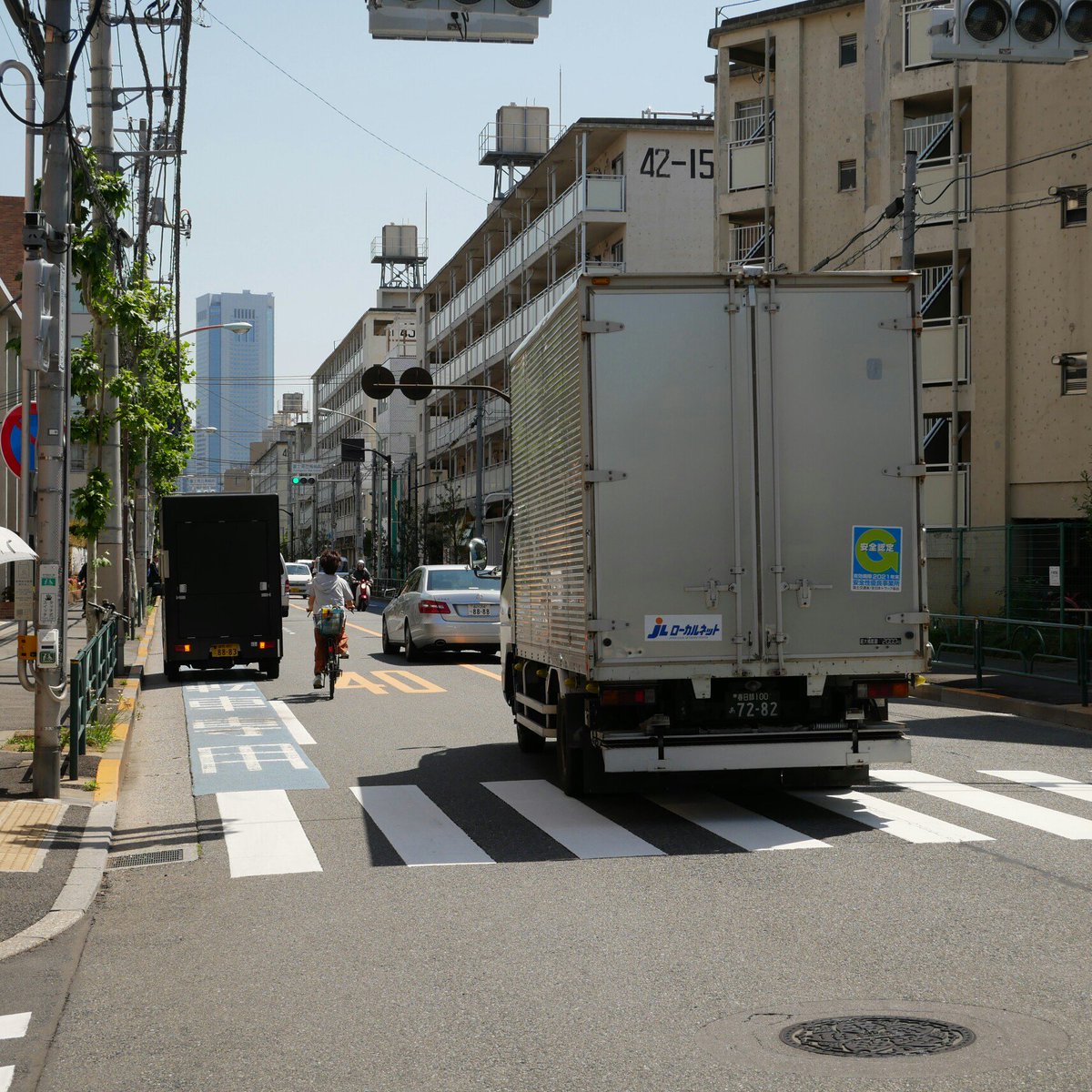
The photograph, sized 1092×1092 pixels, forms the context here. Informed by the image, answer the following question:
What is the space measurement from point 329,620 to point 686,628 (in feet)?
34.4

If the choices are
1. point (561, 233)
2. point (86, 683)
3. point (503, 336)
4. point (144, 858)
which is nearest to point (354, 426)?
point (503, 336)

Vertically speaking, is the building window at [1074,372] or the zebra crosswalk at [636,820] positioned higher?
the building window at [1074,372]

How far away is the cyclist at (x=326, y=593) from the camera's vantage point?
19.8m

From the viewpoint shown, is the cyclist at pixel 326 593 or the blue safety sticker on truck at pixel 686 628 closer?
the blue safety sticker on truck at pixel 686 628

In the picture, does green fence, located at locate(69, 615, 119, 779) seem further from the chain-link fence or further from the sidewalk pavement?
the chain-link fence

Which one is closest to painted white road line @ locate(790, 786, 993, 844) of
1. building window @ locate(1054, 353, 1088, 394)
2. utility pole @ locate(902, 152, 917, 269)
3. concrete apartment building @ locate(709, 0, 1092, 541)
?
utility pole @ locate(902, 152, 917, 269)

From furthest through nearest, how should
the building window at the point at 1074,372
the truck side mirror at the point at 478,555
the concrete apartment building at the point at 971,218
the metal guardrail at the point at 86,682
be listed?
the concrete apartment building at the point at 971,218, the building window at the point at 1074,372, the truck side mirror at the point at 478,555, the metal guardrail at the point at 86,682

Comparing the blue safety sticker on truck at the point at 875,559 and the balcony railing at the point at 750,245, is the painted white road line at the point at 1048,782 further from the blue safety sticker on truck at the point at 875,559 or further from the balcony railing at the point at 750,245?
the balcony railing at the point at 750,245

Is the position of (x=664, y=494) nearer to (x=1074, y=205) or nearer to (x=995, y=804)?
(x=995, y=804)

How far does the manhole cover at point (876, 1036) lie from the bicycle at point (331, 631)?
14.7 meters

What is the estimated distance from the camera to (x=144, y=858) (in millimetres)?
9188

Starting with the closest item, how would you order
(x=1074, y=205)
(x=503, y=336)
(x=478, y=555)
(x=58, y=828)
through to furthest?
(x=58, y=828) → (x=478, y=555) → (x=1074, y=205) → (x=503, y=336)

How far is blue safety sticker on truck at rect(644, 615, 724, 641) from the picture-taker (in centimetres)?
994

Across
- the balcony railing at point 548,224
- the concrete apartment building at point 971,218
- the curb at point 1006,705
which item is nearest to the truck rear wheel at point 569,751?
the curb at point 1006,705
